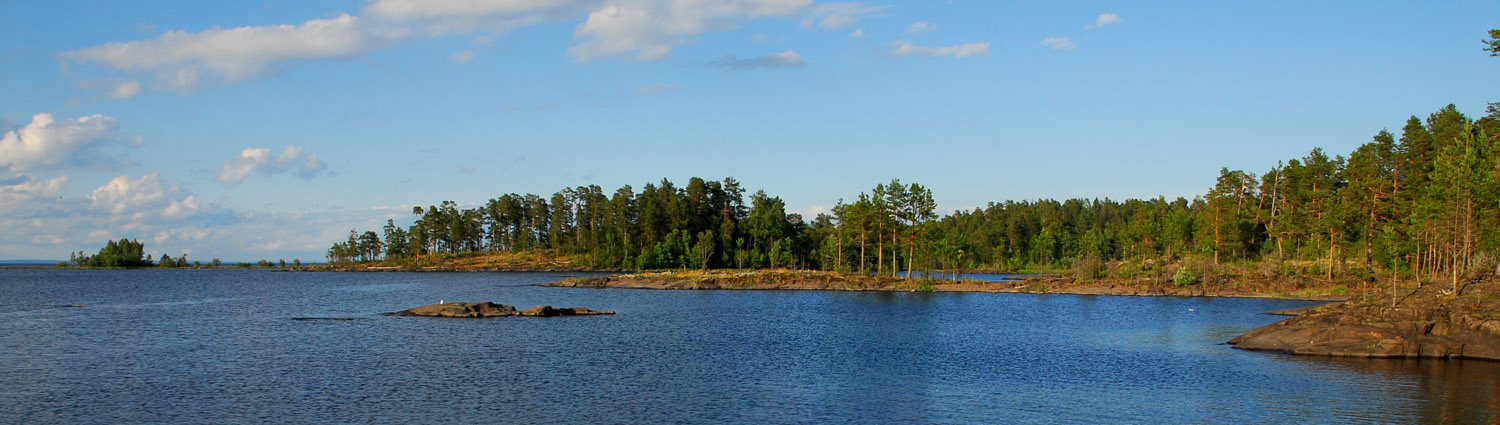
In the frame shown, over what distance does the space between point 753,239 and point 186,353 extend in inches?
5343

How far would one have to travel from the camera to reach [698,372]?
43.5 m

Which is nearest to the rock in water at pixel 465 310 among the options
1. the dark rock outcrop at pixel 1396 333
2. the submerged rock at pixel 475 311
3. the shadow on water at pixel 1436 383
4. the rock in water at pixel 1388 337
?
the submerged rock at pixel 475 311

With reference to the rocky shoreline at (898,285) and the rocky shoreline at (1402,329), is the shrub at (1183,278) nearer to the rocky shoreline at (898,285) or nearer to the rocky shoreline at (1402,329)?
the rocky shoreline at (898,285)

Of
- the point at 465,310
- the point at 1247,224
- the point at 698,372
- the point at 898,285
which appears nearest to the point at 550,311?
the point at 465,310

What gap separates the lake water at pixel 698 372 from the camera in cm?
3322

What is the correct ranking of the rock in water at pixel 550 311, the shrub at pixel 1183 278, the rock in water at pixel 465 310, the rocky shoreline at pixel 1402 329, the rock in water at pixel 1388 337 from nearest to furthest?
the rock in water at pixel 1388 337 < the rocky shoreline at pixel 1402 329 < the rock in water at pixel 465 310 < the rock in water at pixel 550 311 < the shrub at pixel 1183 278

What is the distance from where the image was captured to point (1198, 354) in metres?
49.3

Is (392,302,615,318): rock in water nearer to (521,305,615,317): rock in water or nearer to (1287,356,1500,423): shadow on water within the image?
(521,305,615,317): rock in water

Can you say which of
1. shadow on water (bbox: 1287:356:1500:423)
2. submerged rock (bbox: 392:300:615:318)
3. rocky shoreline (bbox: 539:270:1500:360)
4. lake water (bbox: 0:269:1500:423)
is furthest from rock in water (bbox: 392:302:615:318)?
shadow on water (bbox: 1287:356:1500:423)

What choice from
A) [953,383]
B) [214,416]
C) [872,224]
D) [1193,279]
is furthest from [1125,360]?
[872,224]

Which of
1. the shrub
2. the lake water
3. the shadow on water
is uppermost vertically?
the shrub

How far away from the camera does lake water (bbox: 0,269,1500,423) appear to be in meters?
33.2

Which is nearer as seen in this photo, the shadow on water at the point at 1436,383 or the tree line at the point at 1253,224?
the shadow on water at the point at 1436,383

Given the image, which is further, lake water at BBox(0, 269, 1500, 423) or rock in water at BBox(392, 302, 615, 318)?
rock in water at BBox(392, 302, 615, 318)
